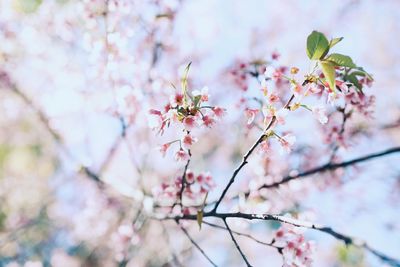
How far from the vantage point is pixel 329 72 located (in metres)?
1.58

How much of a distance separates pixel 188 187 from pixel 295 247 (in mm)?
829

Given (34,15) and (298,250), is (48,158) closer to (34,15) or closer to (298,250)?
(34,15)

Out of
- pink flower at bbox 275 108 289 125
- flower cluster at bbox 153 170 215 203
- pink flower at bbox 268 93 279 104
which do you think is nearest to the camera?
pink flower at bbox 275 108 289 125

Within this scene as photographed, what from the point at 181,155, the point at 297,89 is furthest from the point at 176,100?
the point at 297,89

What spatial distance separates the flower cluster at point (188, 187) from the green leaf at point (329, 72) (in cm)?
125

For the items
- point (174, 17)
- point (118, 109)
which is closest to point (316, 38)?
point (118, 109)

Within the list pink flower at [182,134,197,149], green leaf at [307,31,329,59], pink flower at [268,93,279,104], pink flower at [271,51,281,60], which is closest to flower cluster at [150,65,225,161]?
pink flower at [182,134,197,149]

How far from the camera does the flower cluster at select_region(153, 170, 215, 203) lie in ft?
8.27

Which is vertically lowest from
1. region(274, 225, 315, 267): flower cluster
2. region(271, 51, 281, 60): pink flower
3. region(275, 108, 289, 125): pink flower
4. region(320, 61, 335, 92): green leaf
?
region(274, 225, 315, 267): flower cluster

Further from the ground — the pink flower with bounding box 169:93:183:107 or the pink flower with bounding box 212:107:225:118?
the pink flower with bounding box 212:107:225:118

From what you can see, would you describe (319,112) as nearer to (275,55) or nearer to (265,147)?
(265,147)

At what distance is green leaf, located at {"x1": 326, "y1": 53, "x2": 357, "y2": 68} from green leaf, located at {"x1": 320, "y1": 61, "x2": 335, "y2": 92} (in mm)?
32

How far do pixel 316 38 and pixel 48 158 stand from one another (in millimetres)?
8358

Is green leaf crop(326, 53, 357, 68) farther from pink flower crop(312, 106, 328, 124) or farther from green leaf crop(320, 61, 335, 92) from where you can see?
pink flower crop(312, 106, 328, 124)
